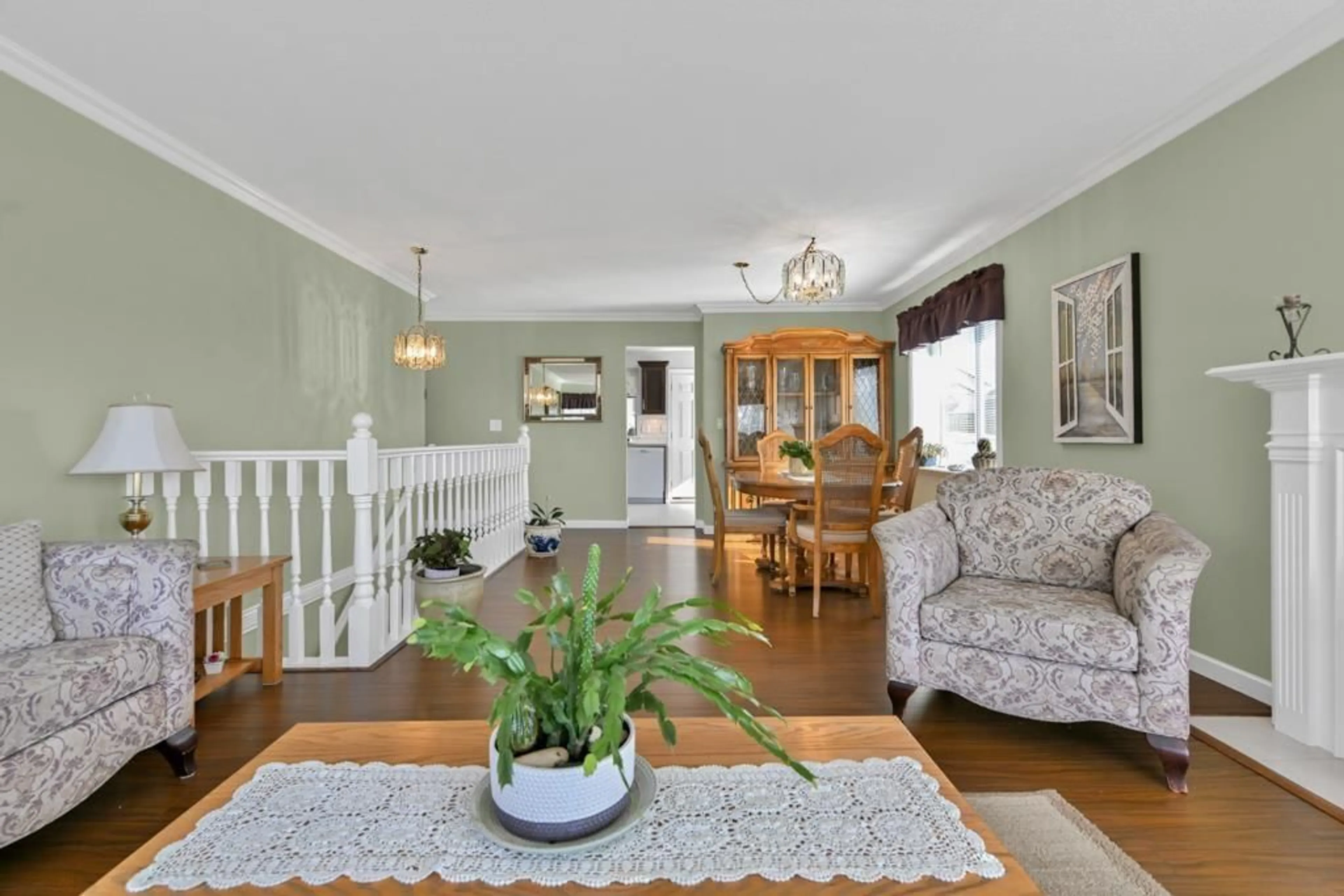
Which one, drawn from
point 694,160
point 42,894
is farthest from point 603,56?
point 42,894

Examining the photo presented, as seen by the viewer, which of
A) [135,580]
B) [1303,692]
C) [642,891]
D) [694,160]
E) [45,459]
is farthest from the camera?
[694,160]

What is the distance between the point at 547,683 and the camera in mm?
999

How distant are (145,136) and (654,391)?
7.22 metres

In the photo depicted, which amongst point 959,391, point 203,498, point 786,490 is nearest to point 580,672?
point 203,498

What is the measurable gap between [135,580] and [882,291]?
5694 mm

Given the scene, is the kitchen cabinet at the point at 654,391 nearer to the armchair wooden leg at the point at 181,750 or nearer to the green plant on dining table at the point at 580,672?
the armchair wooden leg at the point at 181,750

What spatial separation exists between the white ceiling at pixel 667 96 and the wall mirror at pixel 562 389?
296cm

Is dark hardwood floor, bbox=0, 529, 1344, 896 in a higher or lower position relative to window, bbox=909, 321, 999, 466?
lower

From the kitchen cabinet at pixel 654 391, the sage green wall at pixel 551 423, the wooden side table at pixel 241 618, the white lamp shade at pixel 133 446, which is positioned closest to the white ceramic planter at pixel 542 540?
the sage green wall at pixel 551 423

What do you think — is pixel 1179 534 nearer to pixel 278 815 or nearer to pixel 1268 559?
pixel 1268 559

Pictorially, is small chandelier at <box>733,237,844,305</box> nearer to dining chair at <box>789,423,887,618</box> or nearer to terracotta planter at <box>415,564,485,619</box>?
dining chair at <box>789,423,887,618</box>

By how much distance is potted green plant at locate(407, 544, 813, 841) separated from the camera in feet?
A: 2.98

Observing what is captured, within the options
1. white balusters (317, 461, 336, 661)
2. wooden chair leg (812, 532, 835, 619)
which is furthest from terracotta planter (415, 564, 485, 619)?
wooden chair leg (812, 532, 835, 619)

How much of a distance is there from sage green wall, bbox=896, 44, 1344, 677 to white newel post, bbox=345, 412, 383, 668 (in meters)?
3.44
